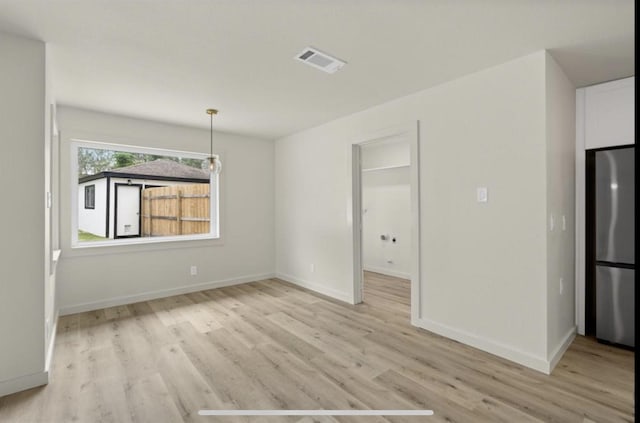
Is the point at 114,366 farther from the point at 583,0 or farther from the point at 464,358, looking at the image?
the point at 583,0

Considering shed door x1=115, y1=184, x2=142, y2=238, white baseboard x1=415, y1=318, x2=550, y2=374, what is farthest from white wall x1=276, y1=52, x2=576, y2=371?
shed door x1=115, y1=184, x2=142, y2=238

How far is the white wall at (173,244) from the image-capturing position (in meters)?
3.76

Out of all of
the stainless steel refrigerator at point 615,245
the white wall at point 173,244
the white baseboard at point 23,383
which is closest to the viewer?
the white baseboard at point 23,383

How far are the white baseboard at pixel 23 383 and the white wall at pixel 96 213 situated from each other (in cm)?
220

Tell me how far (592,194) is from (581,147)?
1.56 ft

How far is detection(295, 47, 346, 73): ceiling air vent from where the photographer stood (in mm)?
2443

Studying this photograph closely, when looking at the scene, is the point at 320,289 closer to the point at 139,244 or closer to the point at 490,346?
the point at 490,346

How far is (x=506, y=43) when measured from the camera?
91.3 inches

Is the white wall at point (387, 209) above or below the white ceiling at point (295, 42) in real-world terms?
below

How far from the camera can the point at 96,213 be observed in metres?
4.20

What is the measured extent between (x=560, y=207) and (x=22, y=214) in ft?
13.8

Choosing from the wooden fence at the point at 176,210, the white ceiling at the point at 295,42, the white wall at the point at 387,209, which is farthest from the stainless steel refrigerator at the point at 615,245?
the wooden fence at the point at 176,210

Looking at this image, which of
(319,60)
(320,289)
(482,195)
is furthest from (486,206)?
(320,289)

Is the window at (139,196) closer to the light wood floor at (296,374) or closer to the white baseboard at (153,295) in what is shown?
the white baseboard at (153,295)
